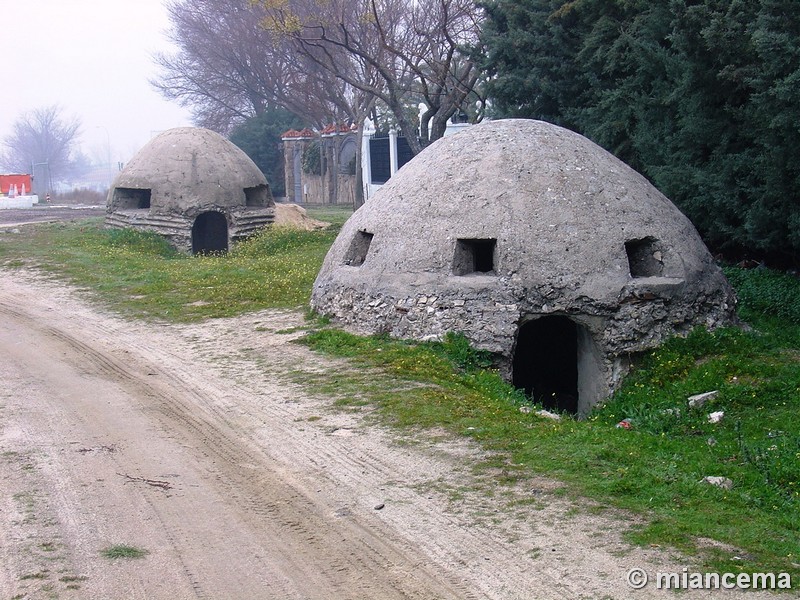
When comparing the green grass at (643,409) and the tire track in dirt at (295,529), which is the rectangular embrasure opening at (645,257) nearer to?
the green grass at (643,409)

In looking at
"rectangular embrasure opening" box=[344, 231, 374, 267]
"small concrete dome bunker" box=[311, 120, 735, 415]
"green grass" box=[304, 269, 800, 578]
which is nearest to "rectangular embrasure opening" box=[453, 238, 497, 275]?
"small concrete dome bunker" box=[311, 120, 735, 415]

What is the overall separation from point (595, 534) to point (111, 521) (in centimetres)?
369

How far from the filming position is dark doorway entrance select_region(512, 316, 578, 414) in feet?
48.4

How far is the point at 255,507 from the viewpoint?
787cm

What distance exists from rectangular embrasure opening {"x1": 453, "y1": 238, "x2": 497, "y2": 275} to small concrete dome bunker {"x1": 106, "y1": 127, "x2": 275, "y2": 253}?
40.8 feet

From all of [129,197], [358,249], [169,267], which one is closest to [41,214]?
[129,197]

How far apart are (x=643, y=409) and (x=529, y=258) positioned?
235 cm

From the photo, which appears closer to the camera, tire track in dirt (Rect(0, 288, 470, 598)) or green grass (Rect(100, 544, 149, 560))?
tire track in dirt (Rect(0, 288, 470, 598))

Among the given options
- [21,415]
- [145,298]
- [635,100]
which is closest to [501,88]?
[635,100]

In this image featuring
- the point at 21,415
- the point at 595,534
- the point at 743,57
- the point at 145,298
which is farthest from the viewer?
the point at 145,298

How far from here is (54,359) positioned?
13031 millimetres

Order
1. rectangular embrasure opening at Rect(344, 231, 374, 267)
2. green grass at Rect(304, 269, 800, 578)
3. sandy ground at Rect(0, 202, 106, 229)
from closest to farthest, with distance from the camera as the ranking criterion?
green grass at Rect(304, 269, 800, 578) → rectangular embrasure opening at Rect(344, 231, 374, 267) → sandy ground at Rect(0, 202, 106, 229)

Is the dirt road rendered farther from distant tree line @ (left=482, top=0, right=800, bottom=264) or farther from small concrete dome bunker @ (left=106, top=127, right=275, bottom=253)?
small concrete dome bunker @ (left=106, top=127, right=275, bottom=253)

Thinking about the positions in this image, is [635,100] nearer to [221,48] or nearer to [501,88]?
[501,88]
